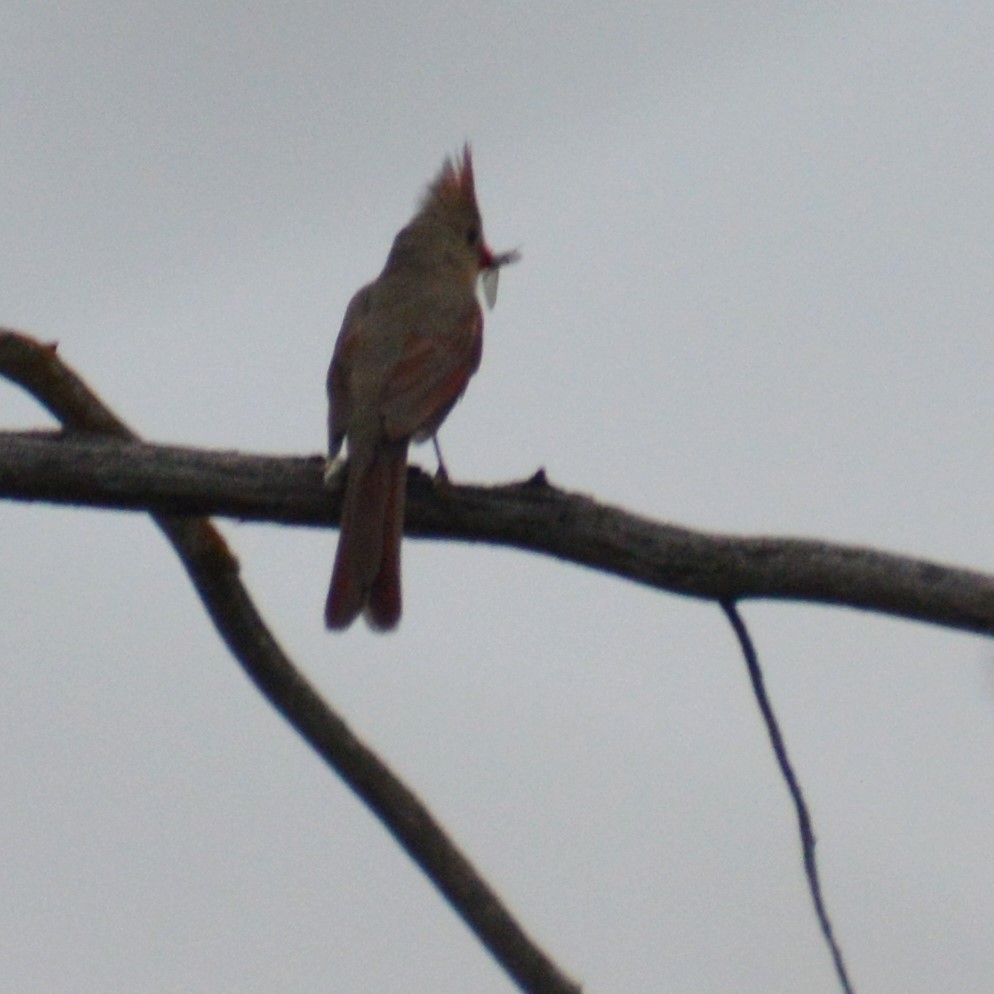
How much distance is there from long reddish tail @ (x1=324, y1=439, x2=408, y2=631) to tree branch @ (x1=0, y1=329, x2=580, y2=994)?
0.78 feet

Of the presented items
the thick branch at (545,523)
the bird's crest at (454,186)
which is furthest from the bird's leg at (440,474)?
the bird's crest at (454,186)

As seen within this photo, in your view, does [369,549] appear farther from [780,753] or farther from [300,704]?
[780,753]

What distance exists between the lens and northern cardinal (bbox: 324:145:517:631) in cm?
376

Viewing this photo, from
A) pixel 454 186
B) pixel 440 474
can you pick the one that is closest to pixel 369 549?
pixel 440 474

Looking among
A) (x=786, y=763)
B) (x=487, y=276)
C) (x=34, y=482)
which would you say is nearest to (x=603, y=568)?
(x=786, y=763)

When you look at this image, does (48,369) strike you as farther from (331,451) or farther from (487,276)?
(487,276)

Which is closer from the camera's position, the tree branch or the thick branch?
the thick branch

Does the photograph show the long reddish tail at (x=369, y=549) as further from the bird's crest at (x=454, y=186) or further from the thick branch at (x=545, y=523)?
the bird's crest at (x=454, y=186)

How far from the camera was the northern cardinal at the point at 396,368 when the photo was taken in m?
3.76

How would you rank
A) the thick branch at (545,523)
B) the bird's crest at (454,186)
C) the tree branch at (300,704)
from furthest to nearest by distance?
1. the bird's crest at (454,186)
2. the tree branch at (300,704)
3. the thick branch at (545,523)

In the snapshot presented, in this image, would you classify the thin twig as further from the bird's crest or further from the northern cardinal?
the bird's crest

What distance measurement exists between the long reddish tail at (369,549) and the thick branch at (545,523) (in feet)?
0.36

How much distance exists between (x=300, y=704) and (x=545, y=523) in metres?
1.02

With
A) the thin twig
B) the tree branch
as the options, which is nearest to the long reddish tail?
the tree branch
